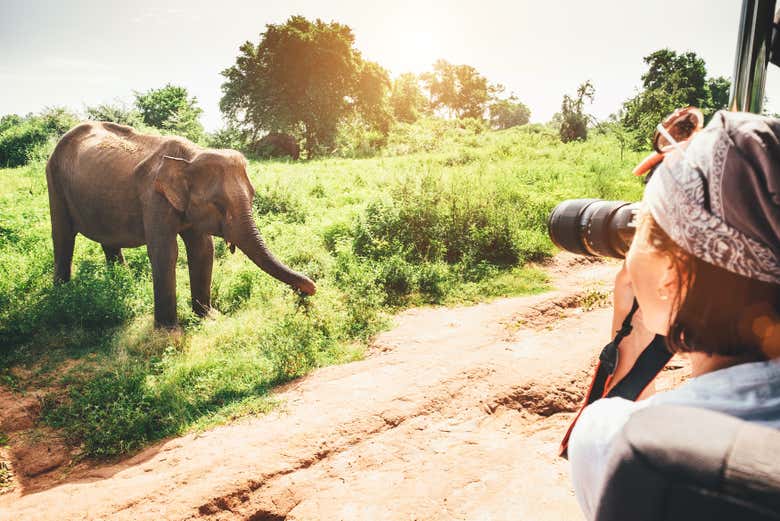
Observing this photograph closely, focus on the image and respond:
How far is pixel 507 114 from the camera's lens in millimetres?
67688

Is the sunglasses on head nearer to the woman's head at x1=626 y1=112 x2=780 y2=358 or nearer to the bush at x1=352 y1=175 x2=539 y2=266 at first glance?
the woman's head at x1=626 y1=112 x2=780 y2=358

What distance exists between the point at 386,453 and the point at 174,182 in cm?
409

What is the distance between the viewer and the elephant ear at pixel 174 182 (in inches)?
217

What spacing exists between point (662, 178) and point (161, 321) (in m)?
5.98

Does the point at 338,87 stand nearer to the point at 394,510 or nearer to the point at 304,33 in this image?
the point at 304,33

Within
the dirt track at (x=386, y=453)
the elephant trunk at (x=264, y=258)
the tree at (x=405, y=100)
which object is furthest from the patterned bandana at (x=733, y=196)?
the tree at (x=405, y=100)

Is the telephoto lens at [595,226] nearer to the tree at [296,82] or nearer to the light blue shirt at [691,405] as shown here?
the light blue shirt at [691,405]

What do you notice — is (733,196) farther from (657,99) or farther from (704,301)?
(657,99)

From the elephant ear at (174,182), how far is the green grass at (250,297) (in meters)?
1.53

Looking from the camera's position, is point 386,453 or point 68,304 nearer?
point 386,453

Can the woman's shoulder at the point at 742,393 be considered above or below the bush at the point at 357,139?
below

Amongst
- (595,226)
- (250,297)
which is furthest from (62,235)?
(595,226)

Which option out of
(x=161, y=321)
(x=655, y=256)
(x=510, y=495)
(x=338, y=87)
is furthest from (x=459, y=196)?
(x=338, y=87)

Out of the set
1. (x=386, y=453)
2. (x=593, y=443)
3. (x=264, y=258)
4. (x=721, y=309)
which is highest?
(x=721, y=309)
